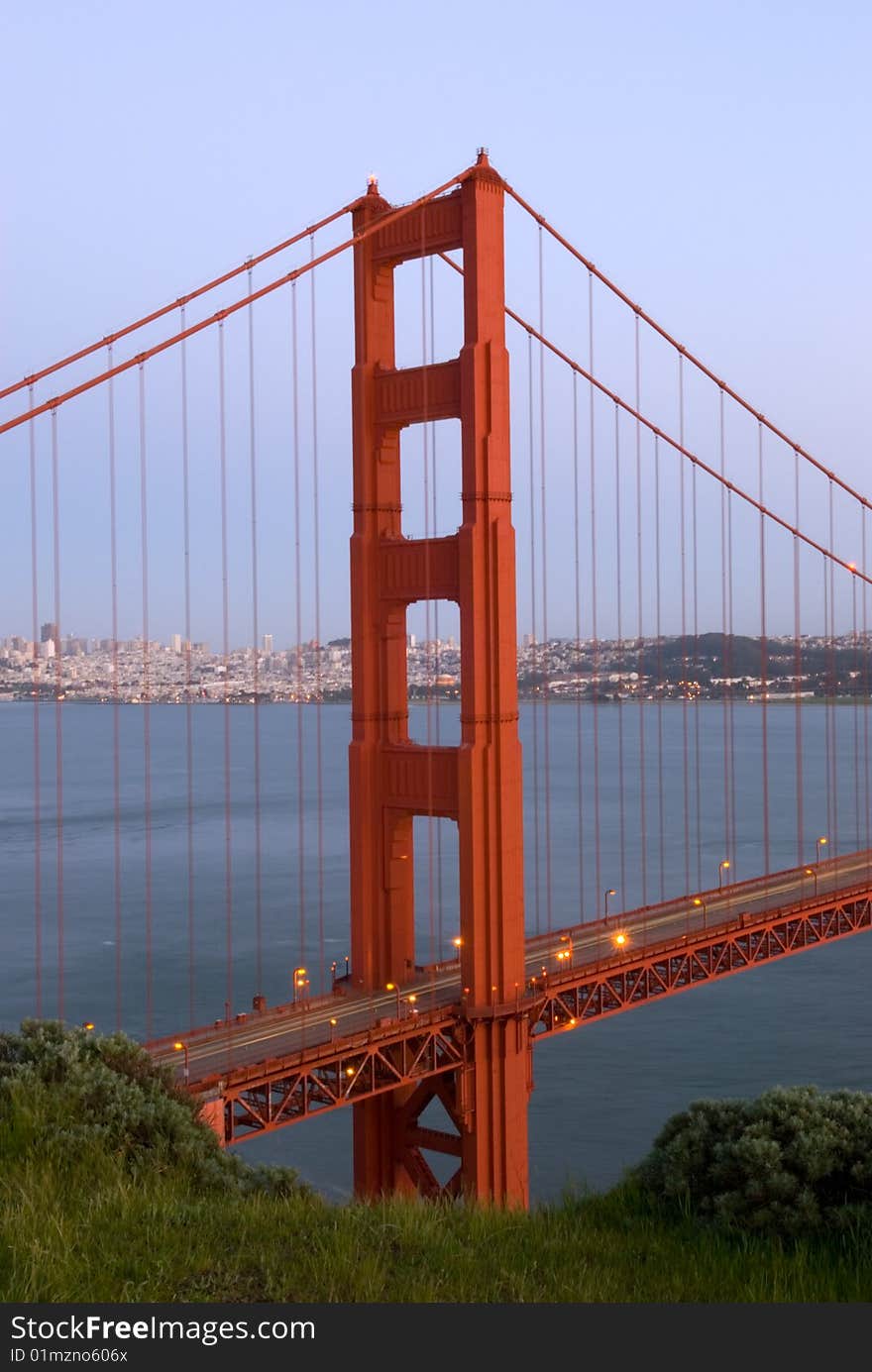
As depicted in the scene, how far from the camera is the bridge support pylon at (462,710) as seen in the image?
2153 cm

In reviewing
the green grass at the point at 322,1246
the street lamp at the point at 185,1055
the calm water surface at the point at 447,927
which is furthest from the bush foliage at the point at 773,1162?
the street lamp at the point at 185,1055

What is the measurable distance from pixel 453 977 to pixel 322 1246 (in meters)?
16.3

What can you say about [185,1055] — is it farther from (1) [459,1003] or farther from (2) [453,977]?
(2) [453,977]

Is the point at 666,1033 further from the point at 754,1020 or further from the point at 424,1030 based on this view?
the point at 424,1030

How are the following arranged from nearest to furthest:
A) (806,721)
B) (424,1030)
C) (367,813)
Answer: (424,1030) → (367,813) → (806,721)

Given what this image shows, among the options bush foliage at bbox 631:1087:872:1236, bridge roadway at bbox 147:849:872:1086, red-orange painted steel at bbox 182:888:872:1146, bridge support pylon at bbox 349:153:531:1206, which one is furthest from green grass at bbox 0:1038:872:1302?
bridge support pylon at bbox 349:153:531:1206

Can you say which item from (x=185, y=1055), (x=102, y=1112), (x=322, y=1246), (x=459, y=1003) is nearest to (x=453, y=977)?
(x=459, y=1003)

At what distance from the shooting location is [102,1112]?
9.97 metres

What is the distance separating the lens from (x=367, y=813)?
909 inches

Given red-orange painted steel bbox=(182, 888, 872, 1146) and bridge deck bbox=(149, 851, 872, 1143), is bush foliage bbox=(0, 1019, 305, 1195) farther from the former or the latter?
bridge deck bbox=(149, 851, 872, 1143)

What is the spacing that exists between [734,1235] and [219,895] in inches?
2024

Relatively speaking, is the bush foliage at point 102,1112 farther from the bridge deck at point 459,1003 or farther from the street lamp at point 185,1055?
the street lamp at point 185,1055

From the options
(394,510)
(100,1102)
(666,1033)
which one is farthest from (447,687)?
(100,1102)

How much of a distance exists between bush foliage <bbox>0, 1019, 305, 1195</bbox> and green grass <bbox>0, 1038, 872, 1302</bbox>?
0.03 metres
